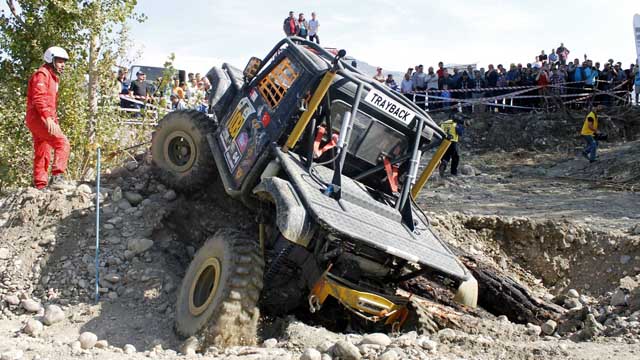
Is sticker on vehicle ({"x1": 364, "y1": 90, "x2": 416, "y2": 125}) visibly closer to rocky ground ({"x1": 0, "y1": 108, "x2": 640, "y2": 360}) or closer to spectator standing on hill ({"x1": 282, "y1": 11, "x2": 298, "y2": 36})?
rocky ground ({"x1": 0, "y1": 108, "x2": 640, "y2": 360})

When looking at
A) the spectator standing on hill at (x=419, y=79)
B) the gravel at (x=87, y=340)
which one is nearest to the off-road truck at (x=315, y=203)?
the gravel at (x=87, y=340)

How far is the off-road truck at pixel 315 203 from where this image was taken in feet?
19.6

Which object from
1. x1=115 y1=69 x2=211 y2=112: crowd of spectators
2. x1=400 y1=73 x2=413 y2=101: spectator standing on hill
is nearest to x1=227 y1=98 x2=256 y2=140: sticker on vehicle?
x1=115 y1=69 x2=211 y2=112: crowd of spectators

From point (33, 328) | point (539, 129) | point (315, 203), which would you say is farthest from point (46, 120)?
point (539, 129)

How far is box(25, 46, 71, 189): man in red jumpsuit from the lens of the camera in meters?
8.15

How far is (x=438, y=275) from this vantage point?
254 inches

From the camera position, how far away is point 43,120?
8.15 meters

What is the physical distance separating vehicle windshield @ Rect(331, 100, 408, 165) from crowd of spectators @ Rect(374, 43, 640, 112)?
11.9m

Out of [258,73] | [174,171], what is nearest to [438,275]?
[258,73]

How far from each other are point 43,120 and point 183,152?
5.28ft

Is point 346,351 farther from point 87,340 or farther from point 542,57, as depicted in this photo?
point 542,57

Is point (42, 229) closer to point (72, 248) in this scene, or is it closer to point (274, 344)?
point (72, 248)

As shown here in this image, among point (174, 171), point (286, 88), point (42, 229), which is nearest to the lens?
point (286, 88)

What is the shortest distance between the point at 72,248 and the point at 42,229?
0.41 meters
